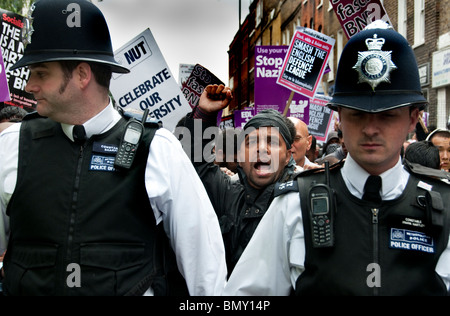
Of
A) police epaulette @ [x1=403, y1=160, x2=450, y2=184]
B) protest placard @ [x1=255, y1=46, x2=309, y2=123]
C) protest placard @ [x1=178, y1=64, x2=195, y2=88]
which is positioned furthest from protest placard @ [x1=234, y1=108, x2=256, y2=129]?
police epaulette @ [x1=403, y1=160, x2=450, y2=184]

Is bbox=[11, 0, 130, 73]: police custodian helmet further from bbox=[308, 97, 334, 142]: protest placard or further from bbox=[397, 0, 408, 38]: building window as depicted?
bbox=[397, 0, 408, 38]: building window

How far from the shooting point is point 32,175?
2662 mm

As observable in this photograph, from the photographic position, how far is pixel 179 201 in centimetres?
280

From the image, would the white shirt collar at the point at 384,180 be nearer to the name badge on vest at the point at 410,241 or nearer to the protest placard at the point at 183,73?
the name badge on vest at the point at 410,241

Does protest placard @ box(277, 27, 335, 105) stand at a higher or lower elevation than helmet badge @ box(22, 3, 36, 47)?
higher

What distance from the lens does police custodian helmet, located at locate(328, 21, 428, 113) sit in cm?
232

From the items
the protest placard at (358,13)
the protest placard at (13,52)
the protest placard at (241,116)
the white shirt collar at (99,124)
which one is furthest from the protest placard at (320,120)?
the white shirt collar at (99,124)

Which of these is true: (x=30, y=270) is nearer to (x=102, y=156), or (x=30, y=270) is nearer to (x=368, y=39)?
(x=102, y=156)

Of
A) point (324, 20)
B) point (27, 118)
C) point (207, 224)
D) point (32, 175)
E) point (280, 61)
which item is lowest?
point (207, 224)

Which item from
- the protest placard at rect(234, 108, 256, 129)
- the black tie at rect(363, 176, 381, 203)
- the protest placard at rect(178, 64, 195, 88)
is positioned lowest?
the black tie at rect(363, 176, 381, 203)

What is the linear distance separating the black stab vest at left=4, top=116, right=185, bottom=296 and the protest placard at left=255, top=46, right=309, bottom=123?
8.29m

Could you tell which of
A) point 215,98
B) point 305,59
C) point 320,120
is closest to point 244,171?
point 215,98
